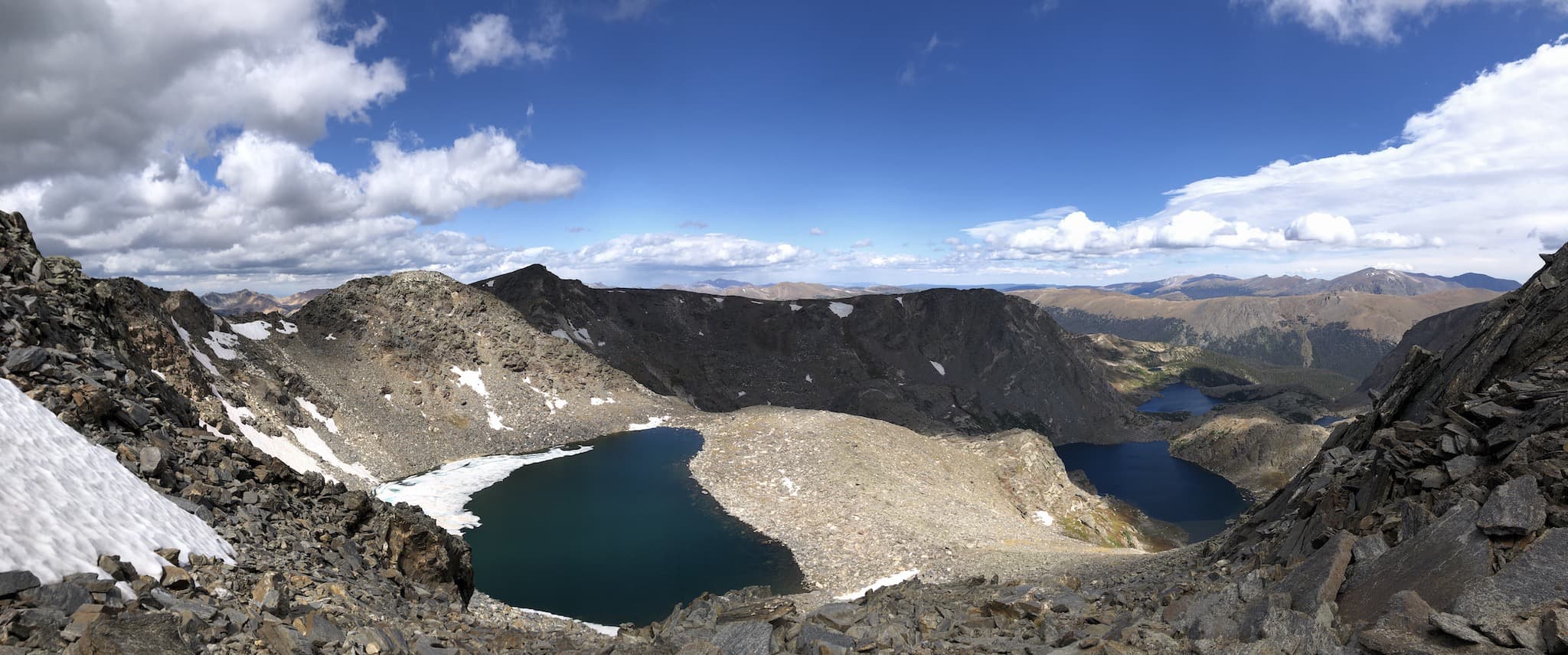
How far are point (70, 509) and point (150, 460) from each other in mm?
3433

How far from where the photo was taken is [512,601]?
3056 centimetres

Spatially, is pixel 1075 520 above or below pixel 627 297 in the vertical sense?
below

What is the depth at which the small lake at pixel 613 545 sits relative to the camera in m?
31.9

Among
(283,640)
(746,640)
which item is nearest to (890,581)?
(746,640)

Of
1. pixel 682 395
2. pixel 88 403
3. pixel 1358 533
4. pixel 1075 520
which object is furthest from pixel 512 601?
pixel 682 395

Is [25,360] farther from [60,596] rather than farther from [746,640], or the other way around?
[746,640]

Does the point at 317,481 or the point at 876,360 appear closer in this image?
the point at 317,481

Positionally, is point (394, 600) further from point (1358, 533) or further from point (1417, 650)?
point (1358, 533)

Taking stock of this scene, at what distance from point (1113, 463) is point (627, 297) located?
90.9 m

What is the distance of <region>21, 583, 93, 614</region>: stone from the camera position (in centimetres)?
740

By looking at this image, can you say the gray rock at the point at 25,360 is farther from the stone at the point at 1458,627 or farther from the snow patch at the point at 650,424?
the snow patch at the point at 650,424

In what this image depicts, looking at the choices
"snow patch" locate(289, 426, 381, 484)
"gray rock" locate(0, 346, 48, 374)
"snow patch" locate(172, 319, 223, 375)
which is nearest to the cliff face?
"snow patch" locate(289, 426, 381, 484)

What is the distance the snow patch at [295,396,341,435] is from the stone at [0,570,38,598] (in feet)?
165

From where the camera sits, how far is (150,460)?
12609 mm
